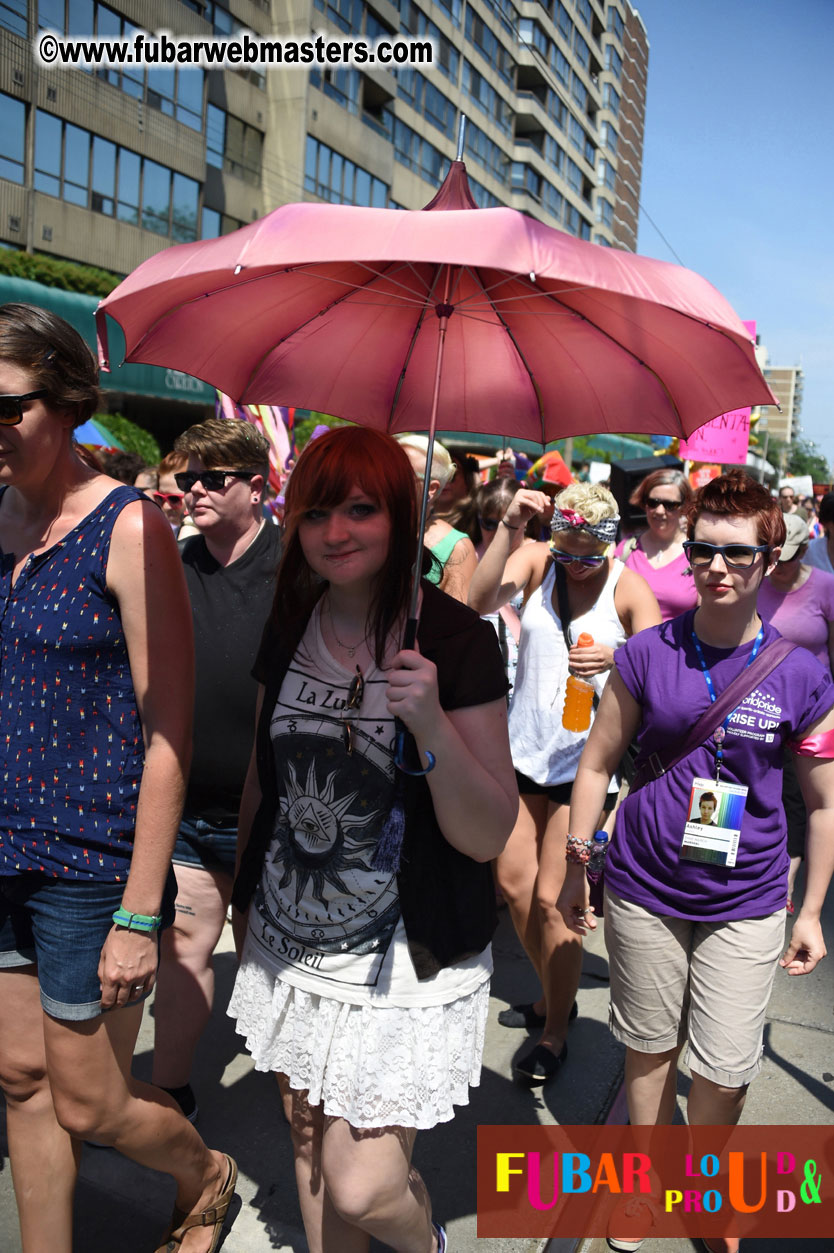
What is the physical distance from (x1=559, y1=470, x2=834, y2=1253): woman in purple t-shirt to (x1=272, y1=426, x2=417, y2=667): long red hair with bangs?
2.87 ft

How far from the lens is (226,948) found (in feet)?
14.0

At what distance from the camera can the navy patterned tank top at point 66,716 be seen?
81.1 inches

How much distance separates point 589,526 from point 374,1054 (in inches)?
82.3

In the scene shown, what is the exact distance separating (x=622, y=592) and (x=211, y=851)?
5.82 ft

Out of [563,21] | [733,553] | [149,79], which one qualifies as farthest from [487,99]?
[733,553]

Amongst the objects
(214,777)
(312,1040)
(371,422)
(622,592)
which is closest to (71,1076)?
(312,1040)

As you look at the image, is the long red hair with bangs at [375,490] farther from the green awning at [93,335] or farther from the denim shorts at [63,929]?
the green awning at [93,335]

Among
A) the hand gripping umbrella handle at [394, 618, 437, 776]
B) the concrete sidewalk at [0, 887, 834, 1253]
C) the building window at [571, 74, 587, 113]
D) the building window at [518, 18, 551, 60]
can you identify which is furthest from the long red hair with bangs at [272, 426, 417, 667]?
the building window at [571, 74, 587, 113]

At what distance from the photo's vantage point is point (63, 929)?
2078mm

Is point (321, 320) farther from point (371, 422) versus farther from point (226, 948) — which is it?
point (226, 948)

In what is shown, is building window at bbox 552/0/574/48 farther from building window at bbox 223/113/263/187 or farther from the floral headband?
the floral headband

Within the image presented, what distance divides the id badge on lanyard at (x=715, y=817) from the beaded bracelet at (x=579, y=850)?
12.0 inches

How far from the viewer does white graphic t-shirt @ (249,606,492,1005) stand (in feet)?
6.71

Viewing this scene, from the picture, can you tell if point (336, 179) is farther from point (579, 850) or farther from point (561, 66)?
point (579, 850)
